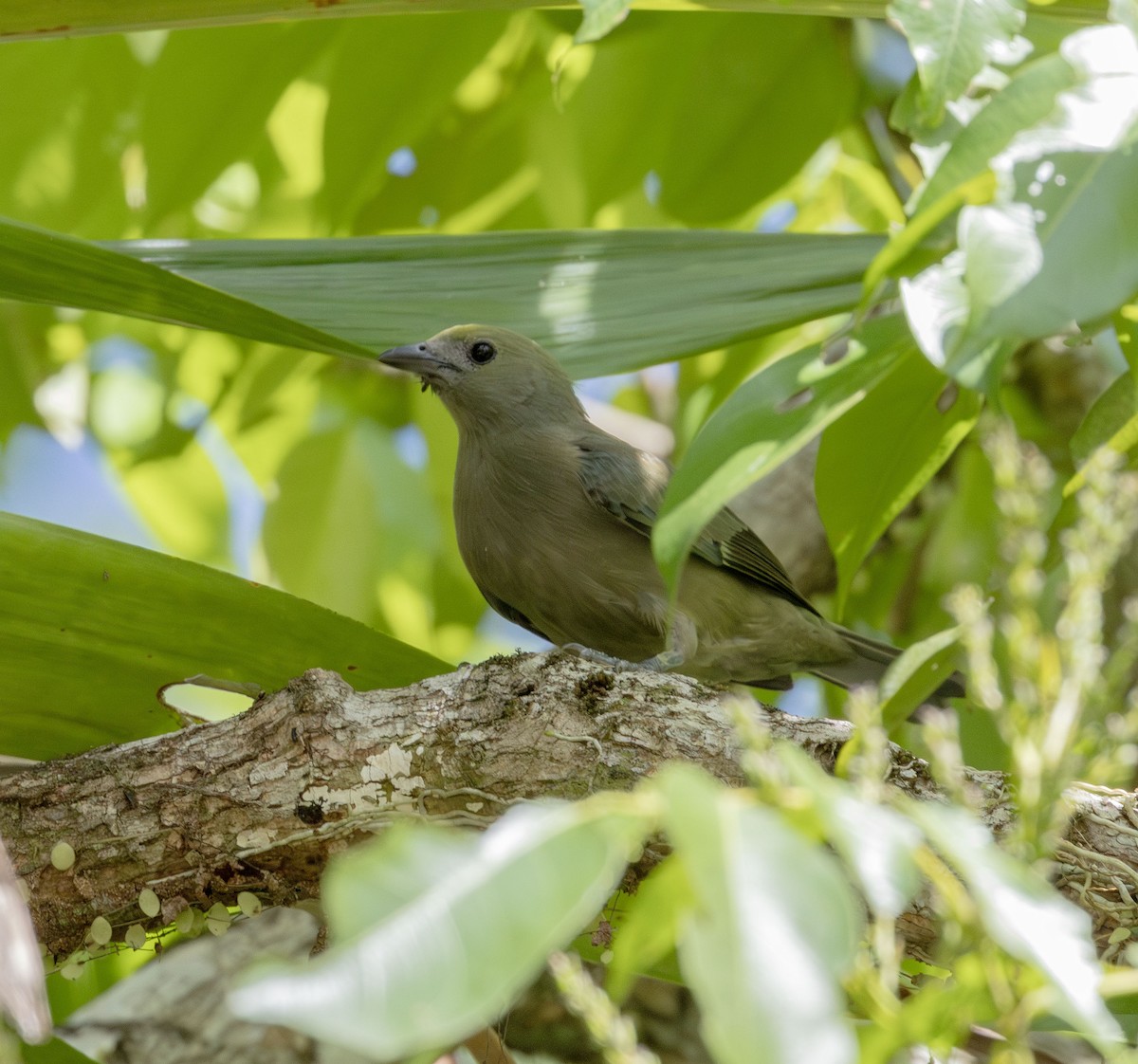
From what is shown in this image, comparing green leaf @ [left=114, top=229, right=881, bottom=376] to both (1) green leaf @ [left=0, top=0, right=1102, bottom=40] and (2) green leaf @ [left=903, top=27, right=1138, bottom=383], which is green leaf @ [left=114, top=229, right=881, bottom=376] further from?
(2) green leaf @ [left=903, top=27, right=1138, bottom=383]

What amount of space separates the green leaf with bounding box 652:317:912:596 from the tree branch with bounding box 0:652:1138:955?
2.62 ft

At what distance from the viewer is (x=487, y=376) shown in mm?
4207

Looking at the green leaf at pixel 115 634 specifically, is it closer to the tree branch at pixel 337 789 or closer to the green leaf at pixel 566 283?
the tree branch at pixel 337 789

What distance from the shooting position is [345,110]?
4055 mm

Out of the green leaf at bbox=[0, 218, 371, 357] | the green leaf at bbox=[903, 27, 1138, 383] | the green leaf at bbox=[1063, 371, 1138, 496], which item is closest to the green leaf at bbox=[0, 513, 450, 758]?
the green leaf at bbox=[0, 218, 371, 357]

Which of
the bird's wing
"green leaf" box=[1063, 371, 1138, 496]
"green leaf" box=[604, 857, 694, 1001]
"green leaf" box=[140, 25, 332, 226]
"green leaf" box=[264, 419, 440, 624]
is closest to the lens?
"green leaf" box=[604, 857, 694, 1001]

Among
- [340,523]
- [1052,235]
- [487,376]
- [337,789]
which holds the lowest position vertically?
[340,523]

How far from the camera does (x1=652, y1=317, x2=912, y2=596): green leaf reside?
1.64m

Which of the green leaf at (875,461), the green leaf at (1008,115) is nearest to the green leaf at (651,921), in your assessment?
the green leaf at (1008,115)

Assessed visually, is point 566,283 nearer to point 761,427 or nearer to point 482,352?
point 482,352

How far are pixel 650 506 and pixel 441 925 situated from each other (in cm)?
286

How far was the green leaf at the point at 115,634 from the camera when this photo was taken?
2.65 metres

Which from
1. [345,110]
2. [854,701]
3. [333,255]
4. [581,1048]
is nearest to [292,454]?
[345,110]

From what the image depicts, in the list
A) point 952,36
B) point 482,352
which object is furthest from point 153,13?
point 952,36
